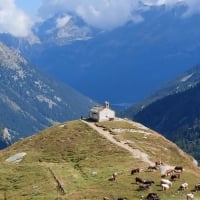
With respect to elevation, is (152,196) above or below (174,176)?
below

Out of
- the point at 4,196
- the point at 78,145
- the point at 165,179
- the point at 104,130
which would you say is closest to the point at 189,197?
the point at 165,179

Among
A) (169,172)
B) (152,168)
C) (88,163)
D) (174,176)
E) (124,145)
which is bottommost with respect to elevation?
(174,176)

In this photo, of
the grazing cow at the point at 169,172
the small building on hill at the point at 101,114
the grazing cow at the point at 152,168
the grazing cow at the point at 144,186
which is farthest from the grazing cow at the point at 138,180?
the small building on hill at the point at 101,114

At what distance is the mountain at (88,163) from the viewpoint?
100 m

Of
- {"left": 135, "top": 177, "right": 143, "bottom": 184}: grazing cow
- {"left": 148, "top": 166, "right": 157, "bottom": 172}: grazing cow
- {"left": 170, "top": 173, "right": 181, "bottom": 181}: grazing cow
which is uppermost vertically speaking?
{"left": 148, "top": 166, "right": 157, "bottom": 172}: grazing cow

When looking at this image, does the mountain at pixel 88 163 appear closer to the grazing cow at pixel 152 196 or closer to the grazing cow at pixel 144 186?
the grazing cow at pixel 144 186

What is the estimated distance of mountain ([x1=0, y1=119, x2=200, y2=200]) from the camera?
10019 cm

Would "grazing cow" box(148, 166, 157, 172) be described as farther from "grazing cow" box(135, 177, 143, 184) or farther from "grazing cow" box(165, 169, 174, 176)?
"grazing cow" box(135, 177, 143, 184)

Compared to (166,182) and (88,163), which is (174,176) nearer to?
(166,182)

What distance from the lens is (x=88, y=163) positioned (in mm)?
123875

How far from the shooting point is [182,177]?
10488 cm

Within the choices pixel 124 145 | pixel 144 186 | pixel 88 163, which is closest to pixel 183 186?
pixel 144 186

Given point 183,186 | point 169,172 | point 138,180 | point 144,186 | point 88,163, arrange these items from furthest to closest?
point 88,163 < point 169,172 < point 138,180 < point 144,186 < point 183,186

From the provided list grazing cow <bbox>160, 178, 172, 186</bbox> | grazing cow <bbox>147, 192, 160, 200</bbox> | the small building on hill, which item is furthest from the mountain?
the small building on hill
